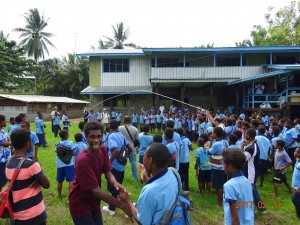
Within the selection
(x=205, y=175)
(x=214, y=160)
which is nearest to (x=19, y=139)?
(x=214, y=160)

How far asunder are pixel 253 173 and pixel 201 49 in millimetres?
16254

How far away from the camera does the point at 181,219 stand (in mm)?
2223

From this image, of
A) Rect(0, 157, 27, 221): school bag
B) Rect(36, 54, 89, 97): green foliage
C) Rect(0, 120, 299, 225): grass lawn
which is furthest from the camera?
Rect(36, 54, 89, 97): green foliage

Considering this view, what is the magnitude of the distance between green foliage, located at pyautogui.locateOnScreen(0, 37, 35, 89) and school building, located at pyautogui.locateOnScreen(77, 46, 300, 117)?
10493 mm

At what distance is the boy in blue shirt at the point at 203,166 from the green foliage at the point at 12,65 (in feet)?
84.7

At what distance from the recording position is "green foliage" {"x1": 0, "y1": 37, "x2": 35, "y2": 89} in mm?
27906

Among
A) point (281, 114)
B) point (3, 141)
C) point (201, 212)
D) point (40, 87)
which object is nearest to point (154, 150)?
point (201, 212)

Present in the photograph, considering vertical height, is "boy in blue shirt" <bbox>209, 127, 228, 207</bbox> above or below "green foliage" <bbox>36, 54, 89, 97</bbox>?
below

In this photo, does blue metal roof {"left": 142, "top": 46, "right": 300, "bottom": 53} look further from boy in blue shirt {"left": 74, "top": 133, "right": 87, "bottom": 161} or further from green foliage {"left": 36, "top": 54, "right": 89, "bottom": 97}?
green foliage {"left": 36, "top": 54, "right": 89, "bottom": 97}

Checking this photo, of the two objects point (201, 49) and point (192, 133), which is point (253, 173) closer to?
point (192, 133)

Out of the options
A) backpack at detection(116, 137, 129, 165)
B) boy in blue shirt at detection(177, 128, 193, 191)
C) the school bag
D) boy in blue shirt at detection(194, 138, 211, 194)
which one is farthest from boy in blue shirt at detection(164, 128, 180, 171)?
the school bag

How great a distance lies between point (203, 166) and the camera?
6.29m

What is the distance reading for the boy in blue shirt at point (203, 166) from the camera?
6.25 meters

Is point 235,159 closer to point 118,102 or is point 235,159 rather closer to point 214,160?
point 214,160
